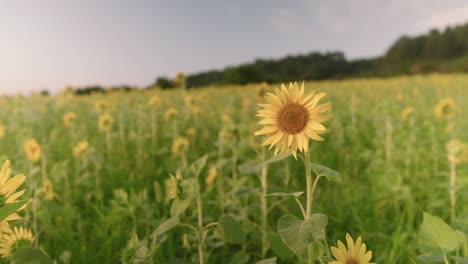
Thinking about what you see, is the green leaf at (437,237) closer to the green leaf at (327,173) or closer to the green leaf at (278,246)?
the green leaf at (327,173)

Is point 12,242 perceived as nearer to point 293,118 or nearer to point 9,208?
point 9,208

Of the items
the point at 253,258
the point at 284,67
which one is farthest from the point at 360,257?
the point at 284,67

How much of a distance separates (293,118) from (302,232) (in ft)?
0.93

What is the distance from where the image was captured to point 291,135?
107 cm

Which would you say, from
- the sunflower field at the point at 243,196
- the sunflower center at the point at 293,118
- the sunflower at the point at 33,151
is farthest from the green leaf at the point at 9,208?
the sunflower at the point at 33,151

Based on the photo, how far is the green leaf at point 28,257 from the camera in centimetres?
98

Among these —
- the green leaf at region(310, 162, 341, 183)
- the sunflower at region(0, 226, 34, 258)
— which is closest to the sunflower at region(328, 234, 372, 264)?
the green leaf at region(310, 162, 341, 183)

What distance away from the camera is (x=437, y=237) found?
1083 millimetres

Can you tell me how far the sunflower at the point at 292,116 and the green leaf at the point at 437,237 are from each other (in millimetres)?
349

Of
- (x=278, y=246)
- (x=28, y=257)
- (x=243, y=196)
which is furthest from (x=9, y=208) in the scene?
(x=243, y=196)

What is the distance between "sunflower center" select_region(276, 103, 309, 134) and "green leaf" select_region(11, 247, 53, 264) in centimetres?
62

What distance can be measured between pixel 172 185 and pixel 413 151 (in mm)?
2735

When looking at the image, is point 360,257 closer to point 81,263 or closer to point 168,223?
point 168,223

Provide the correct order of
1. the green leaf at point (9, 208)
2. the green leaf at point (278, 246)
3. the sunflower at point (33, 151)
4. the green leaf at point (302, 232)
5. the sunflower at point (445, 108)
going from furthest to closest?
the sunflower at point (445, 108) → the sunflower at point (33, 151) → the green leaf at point (278, 246) → the green leaf at point (302, 232) → the green leaf at point (9, 208)
